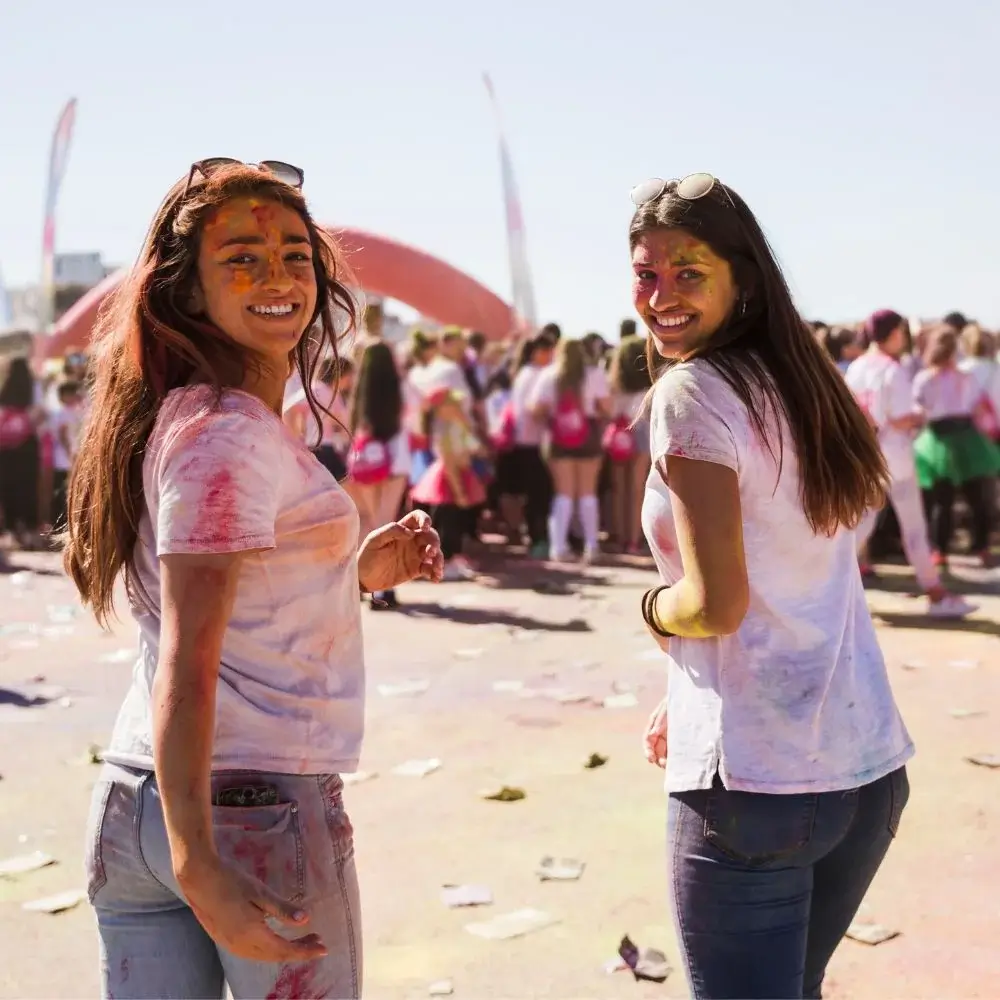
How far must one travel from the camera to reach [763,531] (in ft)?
6.98

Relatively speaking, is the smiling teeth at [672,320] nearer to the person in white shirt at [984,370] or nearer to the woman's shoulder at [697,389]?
the woman's shoulder at [697,389]

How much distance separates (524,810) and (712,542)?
3.29 m

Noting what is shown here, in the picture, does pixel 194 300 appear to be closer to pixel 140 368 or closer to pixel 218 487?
pixel 140 368

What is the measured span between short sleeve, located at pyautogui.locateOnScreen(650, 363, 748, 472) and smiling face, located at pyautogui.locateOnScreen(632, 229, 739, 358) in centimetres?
18

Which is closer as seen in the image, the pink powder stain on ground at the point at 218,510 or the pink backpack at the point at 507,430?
the pink powder stain on ground at the point at 218,510

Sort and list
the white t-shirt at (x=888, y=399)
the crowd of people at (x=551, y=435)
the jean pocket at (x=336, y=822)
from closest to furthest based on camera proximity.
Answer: the jean pocket at (x=336, y=822) → the white t-shirt at (x=888, y=399) → the crowd of people at (x=551, y=435)

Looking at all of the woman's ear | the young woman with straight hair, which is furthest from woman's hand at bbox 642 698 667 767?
the young woman with straight hair

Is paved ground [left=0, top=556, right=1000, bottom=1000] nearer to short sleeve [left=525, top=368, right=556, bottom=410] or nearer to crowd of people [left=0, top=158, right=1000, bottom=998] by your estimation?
crowd of people [left=0, top=158, right=1000, bottom=998]

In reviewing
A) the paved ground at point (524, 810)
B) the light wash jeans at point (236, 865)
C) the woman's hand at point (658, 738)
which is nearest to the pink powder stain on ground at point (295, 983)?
the light wash jeans at point (236, 865)

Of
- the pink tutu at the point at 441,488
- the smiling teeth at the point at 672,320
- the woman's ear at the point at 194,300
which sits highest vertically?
the woman's ear at the point at 194,300

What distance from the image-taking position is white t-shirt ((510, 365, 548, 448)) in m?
11.8

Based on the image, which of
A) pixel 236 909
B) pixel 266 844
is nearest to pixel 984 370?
pixel 266 844

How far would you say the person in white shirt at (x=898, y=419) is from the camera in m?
8.61

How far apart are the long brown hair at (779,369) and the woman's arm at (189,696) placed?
0.89 meters
